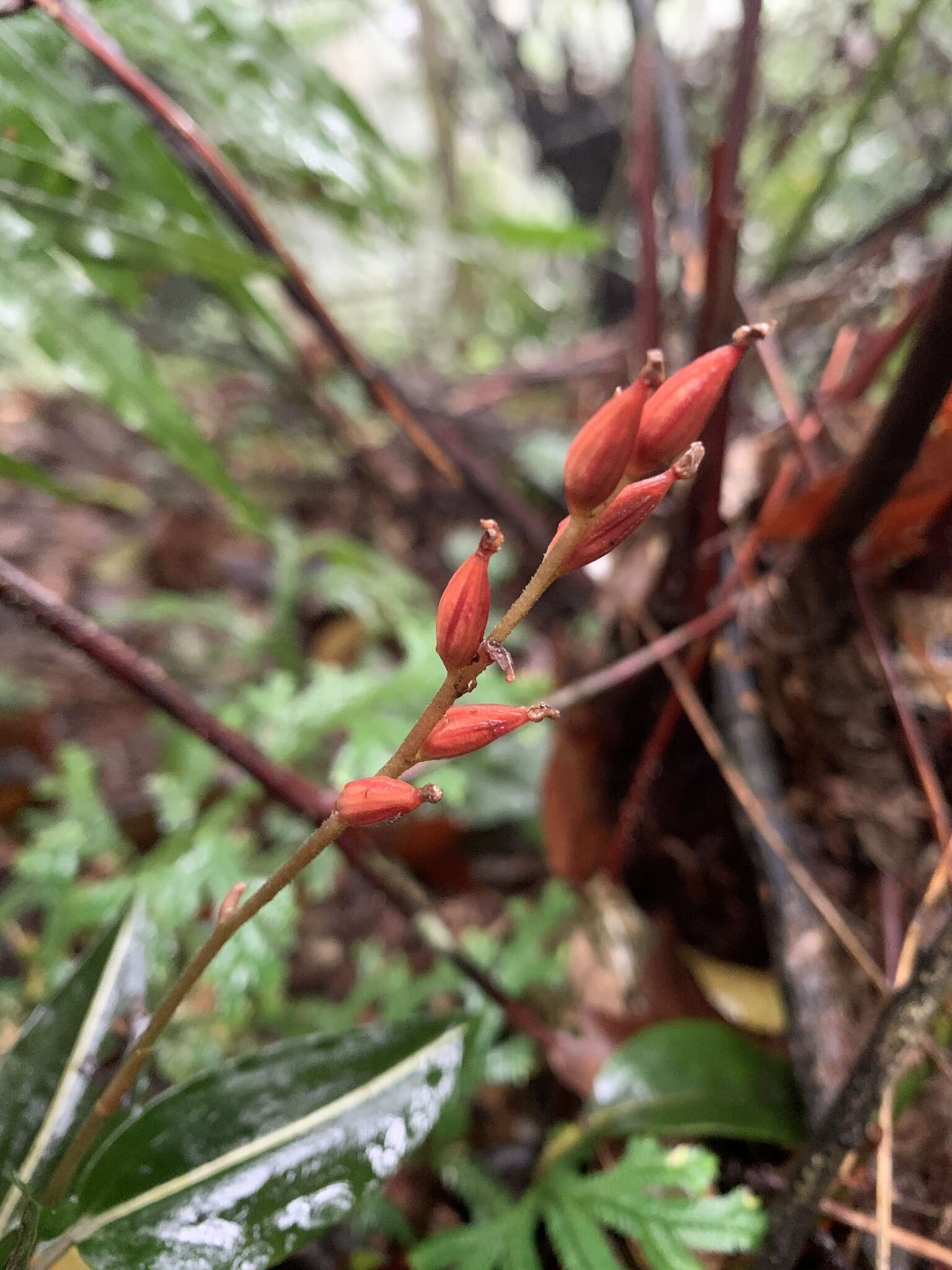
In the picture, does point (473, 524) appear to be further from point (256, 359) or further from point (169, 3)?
point (169, 3)

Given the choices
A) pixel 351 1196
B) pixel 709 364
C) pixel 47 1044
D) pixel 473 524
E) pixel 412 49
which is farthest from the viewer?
pixel 412 49

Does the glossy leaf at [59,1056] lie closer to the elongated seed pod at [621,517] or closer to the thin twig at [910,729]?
the elongated seed pod at [621,517]

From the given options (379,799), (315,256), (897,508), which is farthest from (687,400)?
(315,256)

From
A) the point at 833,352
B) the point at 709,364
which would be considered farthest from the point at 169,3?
the point at 833,352

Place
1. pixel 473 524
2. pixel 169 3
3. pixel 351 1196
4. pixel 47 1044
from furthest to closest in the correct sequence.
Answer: pixel 473 524, pixel 169 3, pixel 47 1044, pixel 351 1196

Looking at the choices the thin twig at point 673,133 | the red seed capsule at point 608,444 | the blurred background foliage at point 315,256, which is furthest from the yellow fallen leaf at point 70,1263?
the thin twig at point 673,133

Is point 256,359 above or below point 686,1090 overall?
above
